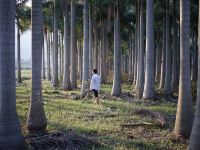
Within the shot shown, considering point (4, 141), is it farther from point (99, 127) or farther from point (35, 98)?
point (99, 127)

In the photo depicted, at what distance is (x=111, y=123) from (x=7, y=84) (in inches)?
262

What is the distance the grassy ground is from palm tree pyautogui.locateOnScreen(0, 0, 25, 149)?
108 inches

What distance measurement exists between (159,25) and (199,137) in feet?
111

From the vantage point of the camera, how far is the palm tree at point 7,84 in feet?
37.2

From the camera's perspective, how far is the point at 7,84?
11.5m

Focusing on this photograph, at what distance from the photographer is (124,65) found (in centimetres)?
7544

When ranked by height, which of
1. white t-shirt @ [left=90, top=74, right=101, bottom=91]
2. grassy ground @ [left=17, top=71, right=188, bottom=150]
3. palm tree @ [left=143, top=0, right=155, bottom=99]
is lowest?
grassy ground @ [left=17, top=71, right=188, bottom=150]

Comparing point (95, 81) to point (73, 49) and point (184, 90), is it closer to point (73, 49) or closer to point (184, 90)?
point (184, 90)

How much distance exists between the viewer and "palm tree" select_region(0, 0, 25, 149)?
37.2 ft

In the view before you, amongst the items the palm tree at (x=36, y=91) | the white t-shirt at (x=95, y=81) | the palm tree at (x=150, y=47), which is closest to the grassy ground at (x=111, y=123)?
the palm tree at (x=36, y=91)

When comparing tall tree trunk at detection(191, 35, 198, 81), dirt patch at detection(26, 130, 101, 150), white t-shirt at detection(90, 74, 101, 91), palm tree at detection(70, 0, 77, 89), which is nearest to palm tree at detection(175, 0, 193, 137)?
dirt patch at detection(26, 130, 101, 150)

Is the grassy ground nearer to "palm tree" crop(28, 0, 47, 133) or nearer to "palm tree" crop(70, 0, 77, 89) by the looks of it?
"palm tree" crop(28, 0, 47, 133)

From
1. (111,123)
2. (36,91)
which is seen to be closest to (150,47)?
(111,123)

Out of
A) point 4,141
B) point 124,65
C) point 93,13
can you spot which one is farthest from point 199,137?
point 124,65
